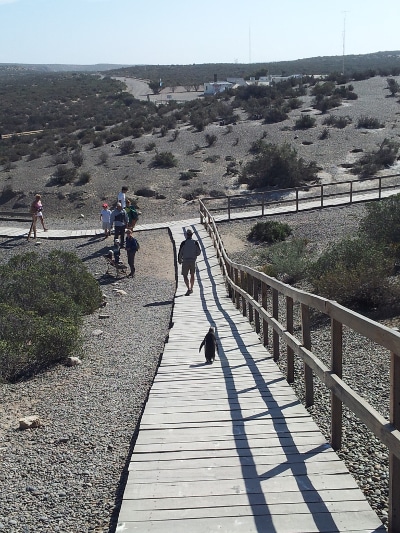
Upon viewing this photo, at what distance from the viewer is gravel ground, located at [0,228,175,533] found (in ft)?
15.8

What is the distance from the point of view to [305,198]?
2662 centimetres

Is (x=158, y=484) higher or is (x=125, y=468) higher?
(x=158, y=484)

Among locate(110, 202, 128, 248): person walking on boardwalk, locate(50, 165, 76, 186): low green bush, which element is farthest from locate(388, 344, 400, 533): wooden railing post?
locate(50, 165, 76, 186): low green bush

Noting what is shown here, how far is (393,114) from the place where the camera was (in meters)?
46.3

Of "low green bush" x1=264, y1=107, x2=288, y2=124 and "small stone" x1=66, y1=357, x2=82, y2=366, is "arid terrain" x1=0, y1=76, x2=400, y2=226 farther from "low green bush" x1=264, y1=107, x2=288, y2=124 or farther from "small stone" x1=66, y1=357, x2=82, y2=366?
"small stone" x1=66, y1=357, x2=82, y2=366

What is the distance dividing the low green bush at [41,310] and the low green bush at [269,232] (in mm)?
7497

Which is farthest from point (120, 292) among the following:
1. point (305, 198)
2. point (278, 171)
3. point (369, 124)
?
point (369, 124)

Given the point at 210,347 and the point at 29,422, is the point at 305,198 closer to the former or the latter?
the point at 210,347

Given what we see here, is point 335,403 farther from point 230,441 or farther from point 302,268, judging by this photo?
point 302,268

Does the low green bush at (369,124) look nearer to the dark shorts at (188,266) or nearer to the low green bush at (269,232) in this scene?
the low green bush at (269,232)

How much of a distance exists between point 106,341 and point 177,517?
7.26 meters

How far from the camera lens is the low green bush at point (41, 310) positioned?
9617 mm

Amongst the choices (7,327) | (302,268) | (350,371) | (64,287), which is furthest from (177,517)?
(302,268)

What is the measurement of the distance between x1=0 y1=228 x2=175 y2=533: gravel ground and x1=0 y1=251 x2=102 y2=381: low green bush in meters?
0.37
